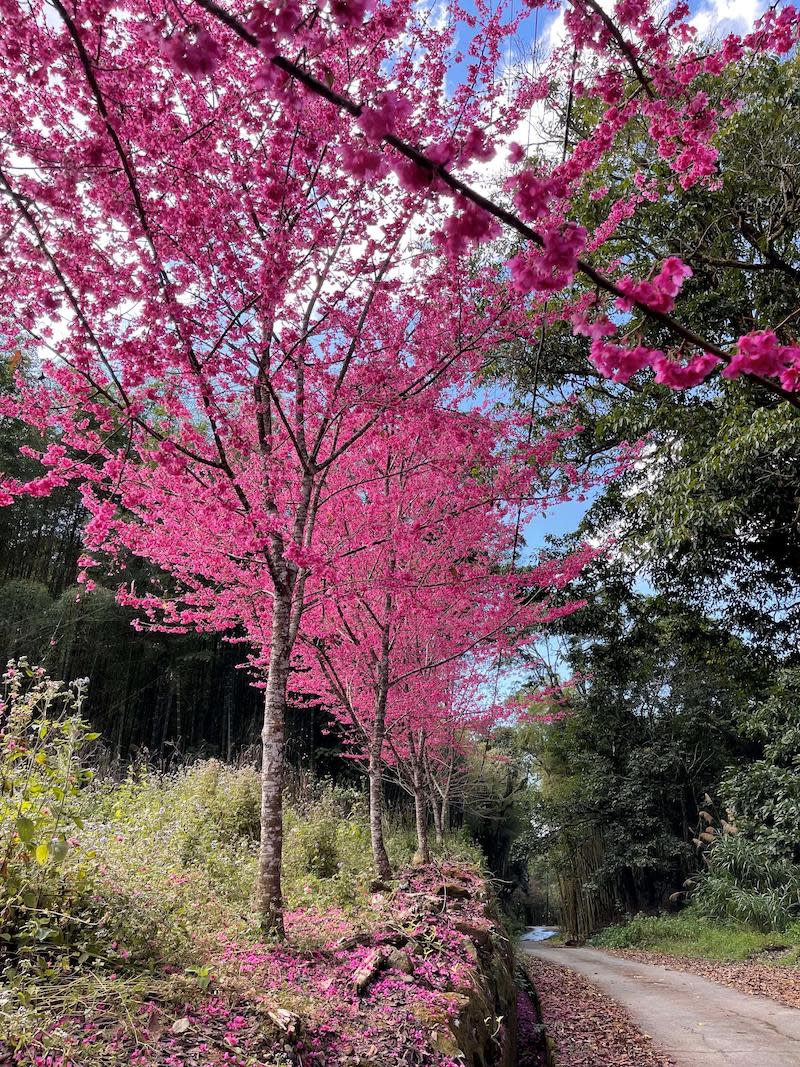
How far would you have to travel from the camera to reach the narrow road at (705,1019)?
480cm

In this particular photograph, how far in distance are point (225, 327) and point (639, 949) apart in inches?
586

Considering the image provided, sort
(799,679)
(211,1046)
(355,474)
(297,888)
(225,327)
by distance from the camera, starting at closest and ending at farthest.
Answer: (211,1046) < (225,327) < (297,888) < (355,474) < (799,679)

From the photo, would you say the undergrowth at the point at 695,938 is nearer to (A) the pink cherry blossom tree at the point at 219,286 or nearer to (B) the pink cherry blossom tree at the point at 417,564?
(B) the pink cherry blossom tree at the point at 417,564

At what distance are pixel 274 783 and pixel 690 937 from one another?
12091 mm

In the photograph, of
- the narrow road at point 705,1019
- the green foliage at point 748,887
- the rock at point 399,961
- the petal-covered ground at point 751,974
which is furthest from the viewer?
the green foliage at point 748,887

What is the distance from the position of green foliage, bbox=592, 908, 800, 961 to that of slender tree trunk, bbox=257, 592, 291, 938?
868cm

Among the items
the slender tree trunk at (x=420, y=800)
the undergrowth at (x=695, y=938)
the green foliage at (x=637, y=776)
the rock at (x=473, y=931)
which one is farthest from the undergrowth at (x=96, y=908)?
the green foliage at (x=637, y=776)

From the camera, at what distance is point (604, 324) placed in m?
1.40

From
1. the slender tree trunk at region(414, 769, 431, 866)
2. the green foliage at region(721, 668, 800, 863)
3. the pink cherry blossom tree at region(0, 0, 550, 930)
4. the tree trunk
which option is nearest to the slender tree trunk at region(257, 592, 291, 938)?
the pink cherry blossom tree at region(0, 0, 550, 930)

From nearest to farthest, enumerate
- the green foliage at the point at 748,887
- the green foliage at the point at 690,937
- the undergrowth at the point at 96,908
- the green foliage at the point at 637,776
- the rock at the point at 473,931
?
1. the undergrowth at the point at 96,908
2. the rock at the point at 473,931
3. the green foliage at the point at 690,937
4. the green foliage at the point at 748,887
5. the green foliage at the point at 637,776

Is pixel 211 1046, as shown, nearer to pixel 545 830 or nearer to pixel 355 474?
pixel 355 474

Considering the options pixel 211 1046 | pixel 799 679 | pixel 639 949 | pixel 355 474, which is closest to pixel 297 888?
pixel 211 1046

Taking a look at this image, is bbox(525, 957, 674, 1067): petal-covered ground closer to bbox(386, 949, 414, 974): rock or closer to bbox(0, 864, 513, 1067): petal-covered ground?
bbox(0, 864, 513, 1067): petal-covered ground

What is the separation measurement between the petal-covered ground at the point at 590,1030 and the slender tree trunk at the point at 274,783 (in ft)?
11.7
